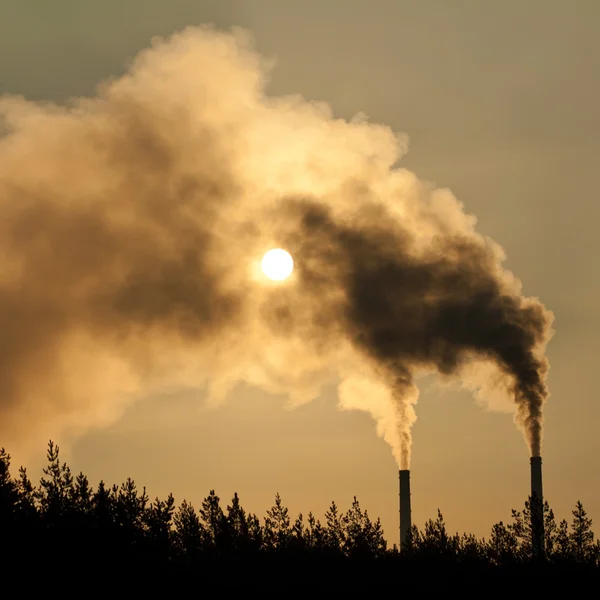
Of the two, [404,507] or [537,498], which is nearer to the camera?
[537,498]

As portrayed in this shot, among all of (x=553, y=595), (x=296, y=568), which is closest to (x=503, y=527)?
(x=553, y=595)

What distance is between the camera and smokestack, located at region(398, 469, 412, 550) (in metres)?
71.8

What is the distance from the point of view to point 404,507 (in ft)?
240

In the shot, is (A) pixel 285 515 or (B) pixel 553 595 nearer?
(B) pixel 553 595

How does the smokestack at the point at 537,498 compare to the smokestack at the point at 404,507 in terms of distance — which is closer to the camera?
the smokestack at the point at 537,498

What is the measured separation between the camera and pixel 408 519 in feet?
236

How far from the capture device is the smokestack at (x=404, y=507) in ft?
235

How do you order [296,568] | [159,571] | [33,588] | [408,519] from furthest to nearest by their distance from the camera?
[408,519] < [296,568] < [159,571] < [33,588]

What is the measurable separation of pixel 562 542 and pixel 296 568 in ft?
80.6

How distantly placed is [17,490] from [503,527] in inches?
1480

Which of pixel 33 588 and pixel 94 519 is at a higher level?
pixel 94 519

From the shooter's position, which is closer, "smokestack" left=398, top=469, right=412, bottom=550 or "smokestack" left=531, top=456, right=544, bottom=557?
"smokestack" left=531, top=456, right=544, bottom=557

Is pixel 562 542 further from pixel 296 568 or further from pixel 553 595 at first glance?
pixel 296 568

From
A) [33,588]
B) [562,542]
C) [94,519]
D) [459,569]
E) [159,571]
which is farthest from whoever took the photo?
[562,542]
